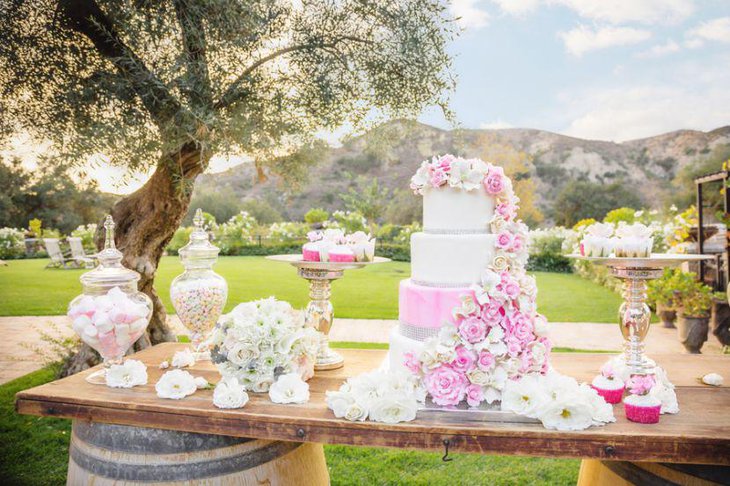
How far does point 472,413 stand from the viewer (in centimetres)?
202

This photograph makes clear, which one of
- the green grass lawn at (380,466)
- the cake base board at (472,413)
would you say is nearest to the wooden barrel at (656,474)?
the cake base board at (472,413)

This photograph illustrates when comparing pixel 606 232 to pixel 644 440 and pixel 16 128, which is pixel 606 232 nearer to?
pixel 644 440

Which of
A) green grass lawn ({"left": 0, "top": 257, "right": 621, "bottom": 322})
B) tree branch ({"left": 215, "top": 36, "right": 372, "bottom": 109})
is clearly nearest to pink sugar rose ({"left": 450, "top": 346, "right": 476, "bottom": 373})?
tree branch ({"left": 215, "top": 36, "right": 372, "bottom": 109})

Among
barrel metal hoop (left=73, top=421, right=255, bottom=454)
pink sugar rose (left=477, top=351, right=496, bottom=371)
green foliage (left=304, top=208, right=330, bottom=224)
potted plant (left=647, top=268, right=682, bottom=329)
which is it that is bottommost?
potted plant (left=647, top=268, right=682, bottom=329)

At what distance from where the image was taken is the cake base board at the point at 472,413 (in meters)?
1.94

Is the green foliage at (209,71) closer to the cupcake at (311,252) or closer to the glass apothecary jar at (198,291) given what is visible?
the glass apothecary jar at (198,291)

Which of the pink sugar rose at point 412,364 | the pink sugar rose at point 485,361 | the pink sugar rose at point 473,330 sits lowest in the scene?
the pink sugar rose at point 412,364

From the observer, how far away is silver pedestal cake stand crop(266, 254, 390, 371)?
2824 mm

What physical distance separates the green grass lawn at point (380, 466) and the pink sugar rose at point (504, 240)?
87.1 inches

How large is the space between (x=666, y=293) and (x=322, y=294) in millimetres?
6879

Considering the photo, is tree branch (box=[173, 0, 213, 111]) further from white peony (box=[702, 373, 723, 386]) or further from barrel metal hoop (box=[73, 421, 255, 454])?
white peony (box=[702, 373, 723, 386])

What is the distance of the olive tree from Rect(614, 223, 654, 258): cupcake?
8.57 feet

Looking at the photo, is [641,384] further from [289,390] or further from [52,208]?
[52,208]

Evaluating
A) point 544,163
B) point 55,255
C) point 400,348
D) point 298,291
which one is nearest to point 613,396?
point 400,348
